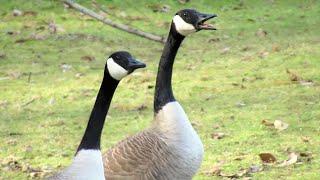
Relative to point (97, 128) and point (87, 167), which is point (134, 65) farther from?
point (87, 167)

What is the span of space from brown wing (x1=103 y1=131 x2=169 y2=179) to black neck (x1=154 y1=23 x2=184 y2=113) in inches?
18.2

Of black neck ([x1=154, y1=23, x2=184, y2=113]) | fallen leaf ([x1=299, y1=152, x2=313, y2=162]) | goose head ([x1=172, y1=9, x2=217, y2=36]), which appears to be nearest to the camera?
goose head ([x1=172, y1=9, x2=217, y2=36])

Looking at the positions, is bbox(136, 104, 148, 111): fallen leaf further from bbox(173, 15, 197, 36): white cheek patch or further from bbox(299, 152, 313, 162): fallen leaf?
bbox(173, 15, 197, 36): white cheek patch

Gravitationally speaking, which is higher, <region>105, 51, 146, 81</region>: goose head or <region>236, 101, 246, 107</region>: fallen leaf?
<region>105, 51, 146, 81</region>: goose head

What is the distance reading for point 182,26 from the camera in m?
6.01

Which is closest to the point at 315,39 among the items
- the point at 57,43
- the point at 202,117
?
the point at 57,43

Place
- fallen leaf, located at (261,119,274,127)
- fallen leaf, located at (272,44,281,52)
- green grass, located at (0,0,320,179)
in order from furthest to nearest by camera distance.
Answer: fallen leaf, located at (272,44,281,52) < fallen leaf, located at (261,119,274,127) < green grass, located at (0,0,320,179)

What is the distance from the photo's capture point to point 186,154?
5535mm

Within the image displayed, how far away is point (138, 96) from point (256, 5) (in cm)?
778

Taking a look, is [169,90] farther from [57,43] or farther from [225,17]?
[225,17]

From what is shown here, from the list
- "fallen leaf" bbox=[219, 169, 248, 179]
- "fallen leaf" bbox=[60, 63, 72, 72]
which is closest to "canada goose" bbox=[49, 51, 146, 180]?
"fallen leaf" bbox=[219, 169, 248, 179]

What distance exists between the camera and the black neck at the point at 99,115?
471cm

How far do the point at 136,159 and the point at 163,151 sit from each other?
0.67 ft

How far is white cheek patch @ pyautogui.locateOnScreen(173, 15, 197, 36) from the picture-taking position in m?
5.97
